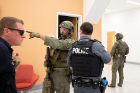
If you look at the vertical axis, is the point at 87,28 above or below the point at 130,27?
below

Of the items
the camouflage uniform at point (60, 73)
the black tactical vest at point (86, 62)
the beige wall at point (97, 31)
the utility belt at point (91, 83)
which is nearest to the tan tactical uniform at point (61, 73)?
the camouflage uniform at point (60, 73)

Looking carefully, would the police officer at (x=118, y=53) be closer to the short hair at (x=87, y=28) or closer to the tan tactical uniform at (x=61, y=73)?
the tan tactical uniform at (x=61, y=73)

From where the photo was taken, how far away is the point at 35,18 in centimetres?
413

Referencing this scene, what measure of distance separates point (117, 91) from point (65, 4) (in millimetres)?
3390

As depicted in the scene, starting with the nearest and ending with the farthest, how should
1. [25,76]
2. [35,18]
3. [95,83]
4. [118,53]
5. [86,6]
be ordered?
[95,83]
[25,76]
[35,18]
[118,53]
[86,6]

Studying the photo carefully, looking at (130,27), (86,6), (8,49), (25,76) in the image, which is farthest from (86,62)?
(130,27)

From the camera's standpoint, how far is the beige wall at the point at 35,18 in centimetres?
382

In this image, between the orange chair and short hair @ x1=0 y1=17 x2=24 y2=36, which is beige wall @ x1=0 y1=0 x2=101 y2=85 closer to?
the orange chair

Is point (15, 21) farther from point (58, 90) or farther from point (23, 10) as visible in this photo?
point (23, 10)

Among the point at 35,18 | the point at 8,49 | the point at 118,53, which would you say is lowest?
the point at 118,53

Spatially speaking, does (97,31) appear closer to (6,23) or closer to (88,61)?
(88,61)

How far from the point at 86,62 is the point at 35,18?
2.76 m

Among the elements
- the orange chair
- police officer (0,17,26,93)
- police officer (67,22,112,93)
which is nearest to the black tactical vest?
police officer (67,22,112,93)

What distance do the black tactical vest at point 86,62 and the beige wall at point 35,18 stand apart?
7.77ft
